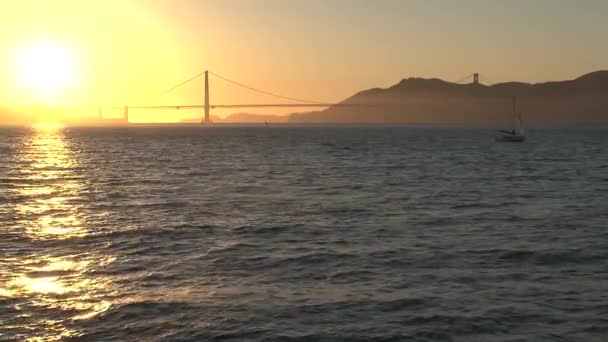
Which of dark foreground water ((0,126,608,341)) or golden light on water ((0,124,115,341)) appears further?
golden light on water ((0,124,115,341))

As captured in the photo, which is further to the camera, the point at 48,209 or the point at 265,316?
the point at 48,209

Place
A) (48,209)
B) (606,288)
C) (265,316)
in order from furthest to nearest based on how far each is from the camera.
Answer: (48,209) → (606,288) → (265,316)

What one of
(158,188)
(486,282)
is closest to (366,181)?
(158,188)

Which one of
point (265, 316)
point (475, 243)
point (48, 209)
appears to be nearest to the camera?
point (265, 316)

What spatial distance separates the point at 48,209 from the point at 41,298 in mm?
15887

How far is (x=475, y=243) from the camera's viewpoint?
20.9m

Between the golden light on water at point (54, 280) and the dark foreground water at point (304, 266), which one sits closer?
the dark foreground water at point (304, 266)

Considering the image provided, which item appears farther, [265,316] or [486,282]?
[486,282]

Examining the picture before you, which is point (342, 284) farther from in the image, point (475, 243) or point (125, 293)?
point (475, 243)

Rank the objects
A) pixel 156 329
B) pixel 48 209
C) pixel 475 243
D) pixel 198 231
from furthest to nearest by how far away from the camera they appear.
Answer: pixel 48 209
pixel 198 231
pixel 475 243
pixel 156 329

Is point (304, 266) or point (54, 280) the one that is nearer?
point (54, 280)

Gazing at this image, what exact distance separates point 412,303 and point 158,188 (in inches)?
1066

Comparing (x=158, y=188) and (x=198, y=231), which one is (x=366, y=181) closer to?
(x=158, y=188)

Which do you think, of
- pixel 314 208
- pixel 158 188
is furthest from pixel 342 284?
pixel 158 188
